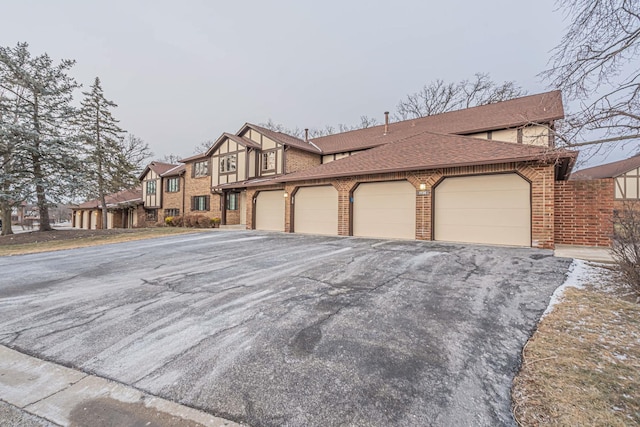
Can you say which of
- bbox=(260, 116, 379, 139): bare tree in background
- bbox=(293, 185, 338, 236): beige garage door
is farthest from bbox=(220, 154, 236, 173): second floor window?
bbox=(260, 116, 379, 139): bare tree in background

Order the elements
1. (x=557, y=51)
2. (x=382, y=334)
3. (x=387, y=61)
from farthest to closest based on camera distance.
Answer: (x=387, y=61) → (x=557, y=51) → (x=382, y=334)

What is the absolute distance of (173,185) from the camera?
2386cm

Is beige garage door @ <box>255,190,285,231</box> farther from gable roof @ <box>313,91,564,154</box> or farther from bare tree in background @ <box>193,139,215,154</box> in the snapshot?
bare tree in background @ <box>193,139,215,154</box>

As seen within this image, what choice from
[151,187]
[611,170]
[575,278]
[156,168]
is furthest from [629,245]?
[151,187]

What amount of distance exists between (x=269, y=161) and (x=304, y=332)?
16.5 meters

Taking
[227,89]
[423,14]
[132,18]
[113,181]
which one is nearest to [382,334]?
[423,14]

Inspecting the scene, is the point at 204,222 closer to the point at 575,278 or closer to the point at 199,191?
the point at 199,191

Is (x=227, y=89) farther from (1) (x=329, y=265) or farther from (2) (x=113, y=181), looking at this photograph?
(1) (x=329, y=265)

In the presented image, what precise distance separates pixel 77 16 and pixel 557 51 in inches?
730

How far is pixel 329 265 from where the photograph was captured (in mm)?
6129

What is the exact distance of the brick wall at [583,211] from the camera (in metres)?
8.06

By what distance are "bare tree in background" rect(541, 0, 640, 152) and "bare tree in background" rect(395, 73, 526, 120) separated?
19.1m

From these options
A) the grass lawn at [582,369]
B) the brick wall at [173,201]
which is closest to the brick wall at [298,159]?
the brick wall at [173,201]

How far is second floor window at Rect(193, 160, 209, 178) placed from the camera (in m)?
21.2
